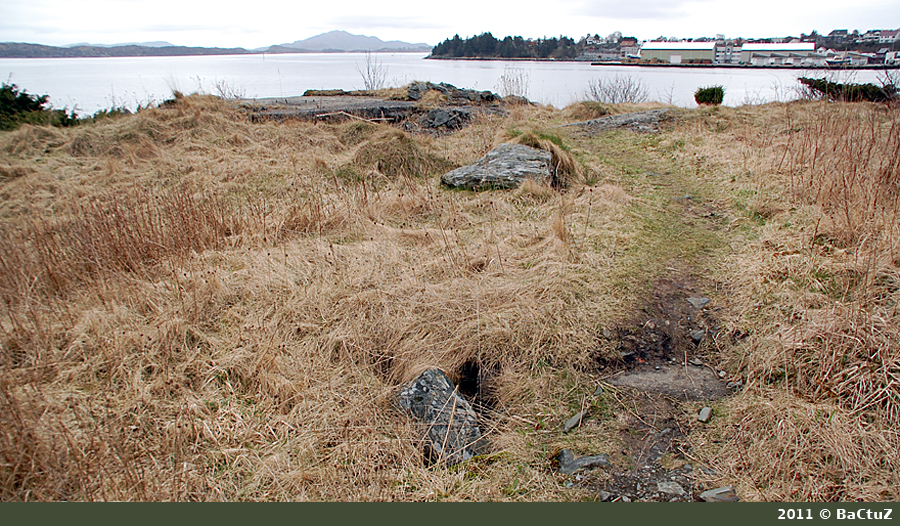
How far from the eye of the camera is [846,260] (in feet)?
12.3

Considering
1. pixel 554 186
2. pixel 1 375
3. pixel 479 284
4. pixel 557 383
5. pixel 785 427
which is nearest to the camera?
pixel 785 427

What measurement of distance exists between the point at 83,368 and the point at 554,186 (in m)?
5.70

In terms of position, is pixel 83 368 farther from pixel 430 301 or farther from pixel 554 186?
pixel 554 186

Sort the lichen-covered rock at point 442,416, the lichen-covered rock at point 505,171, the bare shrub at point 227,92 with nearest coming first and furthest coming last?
the lichen-covered rock at point 442,416 → the lichen-covered rock at point 505,171 → the bare shrub at point 227,92

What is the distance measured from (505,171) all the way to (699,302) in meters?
3.62

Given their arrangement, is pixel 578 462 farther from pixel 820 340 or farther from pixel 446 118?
pixel 446 118

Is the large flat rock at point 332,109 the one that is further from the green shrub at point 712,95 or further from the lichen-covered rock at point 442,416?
the lichen-covered rock at point 442,416

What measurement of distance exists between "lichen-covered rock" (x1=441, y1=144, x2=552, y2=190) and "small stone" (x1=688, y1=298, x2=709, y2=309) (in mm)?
3160

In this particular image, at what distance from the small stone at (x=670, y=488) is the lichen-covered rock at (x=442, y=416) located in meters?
Result: 0.99

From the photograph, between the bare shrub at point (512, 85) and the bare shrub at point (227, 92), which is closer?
the bare shrub at point (227, 92)

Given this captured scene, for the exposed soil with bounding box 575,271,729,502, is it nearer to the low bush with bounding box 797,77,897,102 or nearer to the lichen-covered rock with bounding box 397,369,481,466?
the lichen-covered rock with bounding box 397,369,481,466

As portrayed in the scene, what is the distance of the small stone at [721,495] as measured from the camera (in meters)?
2.36

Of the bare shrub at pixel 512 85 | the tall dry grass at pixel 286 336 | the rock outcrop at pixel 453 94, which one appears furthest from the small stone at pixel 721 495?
the bare shrub at pixel 512 85
